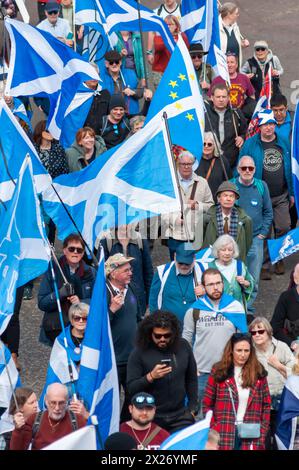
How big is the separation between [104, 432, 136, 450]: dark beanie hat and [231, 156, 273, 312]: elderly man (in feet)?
16.1

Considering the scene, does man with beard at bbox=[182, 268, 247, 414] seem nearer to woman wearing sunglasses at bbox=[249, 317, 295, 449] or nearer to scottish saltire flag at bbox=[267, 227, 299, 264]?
woman wearing sunglasses at bbox=[249, 317, 295, 449]

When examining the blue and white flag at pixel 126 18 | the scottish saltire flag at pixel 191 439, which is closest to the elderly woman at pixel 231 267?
the blue and white flag at pixel 126 18

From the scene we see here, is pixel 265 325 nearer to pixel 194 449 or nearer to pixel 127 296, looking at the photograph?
pixel 127 296

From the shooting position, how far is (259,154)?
15.2 meters

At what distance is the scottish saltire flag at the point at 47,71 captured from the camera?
558 inches

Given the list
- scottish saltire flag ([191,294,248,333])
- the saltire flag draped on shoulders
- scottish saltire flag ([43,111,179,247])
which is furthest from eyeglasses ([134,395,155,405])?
the saltire flag draped on shoulders

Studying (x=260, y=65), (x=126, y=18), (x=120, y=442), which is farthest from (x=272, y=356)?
(x=260, y=65)

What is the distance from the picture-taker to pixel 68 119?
14.4m

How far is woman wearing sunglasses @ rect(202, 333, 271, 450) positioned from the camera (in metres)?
11.0

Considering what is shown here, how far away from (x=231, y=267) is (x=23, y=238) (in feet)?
7.15

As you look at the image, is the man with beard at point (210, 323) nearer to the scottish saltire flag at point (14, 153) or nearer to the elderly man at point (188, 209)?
the elderly man at point (188, 209)

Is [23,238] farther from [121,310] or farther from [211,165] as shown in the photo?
[211,165]

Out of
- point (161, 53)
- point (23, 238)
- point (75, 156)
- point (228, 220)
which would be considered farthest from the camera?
point (161, 53)
